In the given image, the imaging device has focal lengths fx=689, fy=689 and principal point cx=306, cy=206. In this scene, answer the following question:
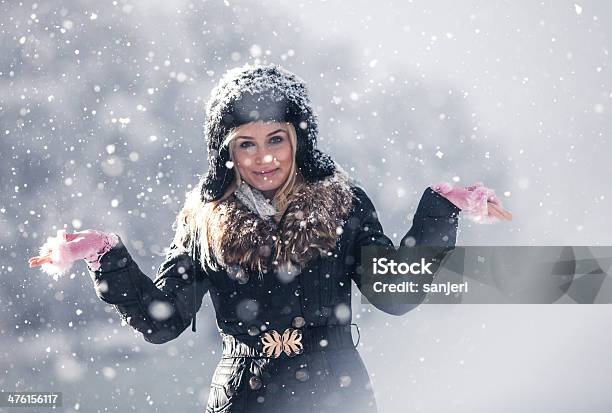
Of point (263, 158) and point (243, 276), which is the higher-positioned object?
point (263, 158)

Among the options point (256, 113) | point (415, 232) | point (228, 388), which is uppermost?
point (256, 113)

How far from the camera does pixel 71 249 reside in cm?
290

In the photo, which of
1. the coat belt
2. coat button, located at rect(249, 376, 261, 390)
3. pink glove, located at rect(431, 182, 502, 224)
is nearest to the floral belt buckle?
the coat belt

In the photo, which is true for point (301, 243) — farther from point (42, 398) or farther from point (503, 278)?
point (42, 398)

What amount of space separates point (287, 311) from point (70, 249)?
96 cm

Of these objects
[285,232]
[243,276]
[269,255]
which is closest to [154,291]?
[243,276]

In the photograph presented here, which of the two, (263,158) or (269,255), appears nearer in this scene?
(269,255)

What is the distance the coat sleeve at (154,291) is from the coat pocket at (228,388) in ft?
0.93

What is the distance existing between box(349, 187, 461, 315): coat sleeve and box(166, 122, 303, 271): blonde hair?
341mm

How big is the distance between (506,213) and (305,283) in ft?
3.06

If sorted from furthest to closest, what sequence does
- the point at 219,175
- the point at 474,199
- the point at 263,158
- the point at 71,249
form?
the point at 219,175 → the point at 263,158 → the point at 474,199 → the point at 71,249

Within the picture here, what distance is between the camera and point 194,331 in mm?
3150

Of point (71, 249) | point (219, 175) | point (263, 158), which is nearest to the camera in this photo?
point (71, 249)

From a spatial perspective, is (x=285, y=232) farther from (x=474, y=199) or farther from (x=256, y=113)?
(x=474, y=199)
